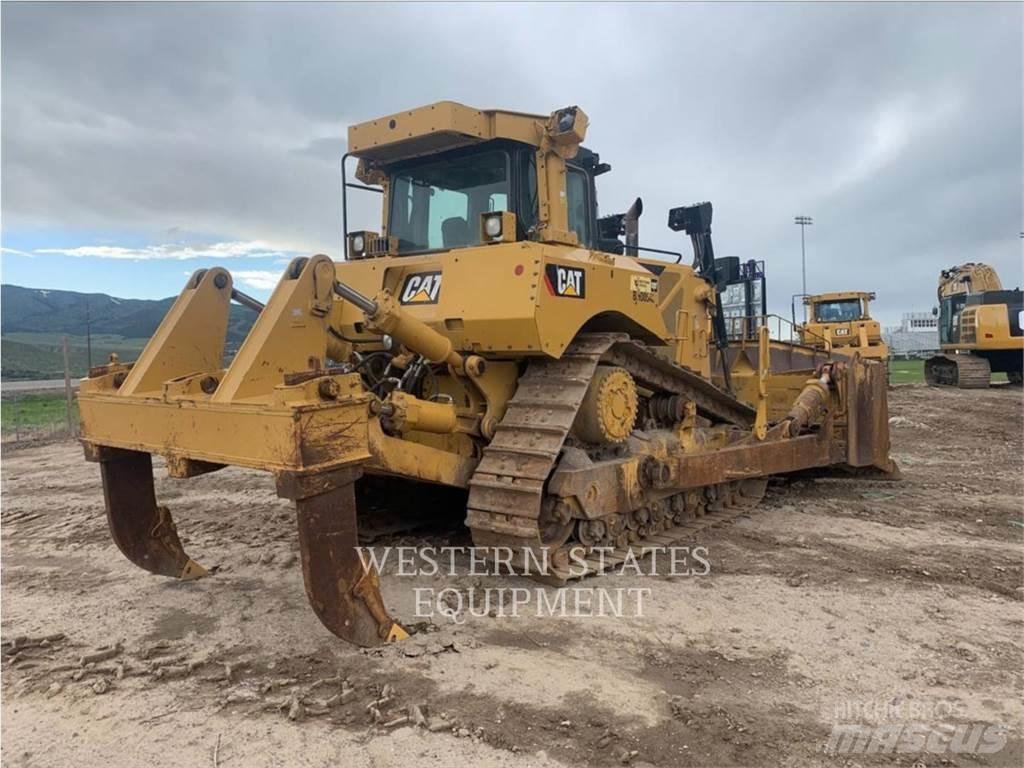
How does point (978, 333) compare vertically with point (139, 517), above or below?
above

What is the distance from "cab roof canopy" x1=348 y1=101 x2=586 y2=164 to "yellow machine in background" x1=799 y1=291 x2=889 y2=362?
57.0 ft

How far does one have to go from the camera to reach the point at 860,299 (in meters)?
23.3

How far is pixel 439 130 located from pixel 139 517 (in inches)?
125

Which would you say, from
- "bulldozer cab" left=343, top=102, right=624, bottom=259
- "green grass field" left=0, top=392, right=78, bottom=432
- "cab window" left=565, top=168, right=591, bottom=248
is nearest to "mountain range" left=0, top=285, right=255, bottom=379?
"green grass field" left=0, top=392, right=78, bottom=432

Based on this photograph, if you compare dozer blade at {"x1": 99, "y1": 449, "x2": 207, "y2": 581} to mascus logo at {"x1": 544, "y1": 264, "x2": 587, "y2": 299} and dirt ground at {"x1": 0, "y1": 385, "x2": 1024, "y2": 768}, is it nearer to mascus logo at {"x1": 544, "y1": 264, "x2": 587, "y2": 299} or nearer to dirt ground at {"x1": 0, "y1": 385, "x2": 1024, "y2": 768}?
dirt ground at {"x1": 0, "y1": 385, "x2": 1024, "y2": 768}

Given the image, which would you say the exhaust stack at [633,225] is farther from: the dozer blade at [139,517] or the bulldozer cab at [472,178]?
the dozer blade at [139,517]

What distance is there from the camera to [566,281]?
497 centimetres

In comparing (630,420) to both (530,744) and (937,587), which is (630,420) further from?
(530,744)

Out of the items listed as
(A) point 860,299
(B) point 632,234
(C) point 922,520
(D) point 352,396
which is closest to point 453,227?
(B) point 632,234

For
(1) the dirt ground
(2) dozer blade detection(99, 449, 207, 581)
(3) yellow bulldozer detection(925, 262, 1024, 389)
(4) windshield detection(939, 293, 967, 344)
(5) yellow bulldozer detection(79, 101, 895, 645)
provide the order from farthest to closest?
(4) windshield detection(939, 293, 967, 344)
(3) yellow bulldozer detection(925, 262, 1024, 389)
(2) dozer blade detection(99, 449, 207, 581)
(5) yellow bulldozer detection(79, 101, 895, 645)
(1) the dirt ground

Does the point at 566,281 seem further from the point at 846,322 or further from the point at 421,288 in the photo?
the point at 846,322

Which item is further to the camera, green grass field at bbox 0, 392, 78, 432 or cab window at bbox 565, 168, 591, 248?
green grass field at bbox 0, 392, 78, 432

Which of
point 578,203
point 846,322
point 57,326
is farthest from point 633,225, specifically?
point 57,326

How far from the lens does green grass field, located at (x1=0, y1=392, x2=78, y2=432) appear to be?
47.9 feet
